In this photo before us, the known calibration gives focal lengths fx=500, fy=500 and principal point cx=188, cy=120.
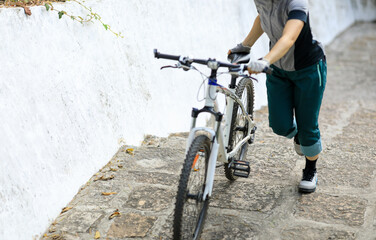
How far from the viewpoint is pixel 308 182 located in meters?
3.75

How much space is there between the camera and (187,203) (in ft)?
9.68

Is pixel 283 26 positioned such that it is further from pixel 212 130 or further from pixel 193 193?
pixel 193 193

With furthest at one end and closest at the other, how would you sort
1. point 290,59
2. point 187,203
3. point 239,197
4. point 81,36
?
point 81,36, point 239,197, point 290,59, point 187,203

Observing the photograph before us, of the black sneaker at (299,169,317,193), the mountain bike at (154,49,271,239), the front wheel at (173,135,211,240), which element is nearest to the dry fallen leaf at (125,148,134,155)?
the mountain bike at (154,49,271,239)

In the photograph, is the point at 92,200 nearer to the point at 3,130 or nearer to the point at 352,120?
the point at 3,130

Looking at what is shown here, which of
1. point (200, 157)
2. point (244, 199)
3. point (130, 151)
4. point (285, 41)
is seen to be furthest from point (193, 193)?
point (130, 151)

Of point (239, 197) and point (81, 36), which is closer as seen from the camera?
point (239, 197)

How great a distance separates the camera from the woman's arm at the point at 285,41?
2979 mm

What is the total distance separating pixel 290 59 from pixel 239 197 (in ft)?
3.53

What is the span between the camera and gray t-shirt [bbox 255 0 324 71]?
319cm

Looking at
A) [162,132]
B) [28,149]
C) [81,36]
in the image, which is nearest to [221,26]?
[162,132]

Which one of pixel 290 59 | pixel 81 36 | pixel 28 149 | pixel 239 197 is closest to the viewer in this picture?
pixel 28 149

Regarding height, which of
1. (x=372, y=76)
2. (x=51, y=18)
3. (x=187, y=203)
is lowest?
(x=372, y=76)

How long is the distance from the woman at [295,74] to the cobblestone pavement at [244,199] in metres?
0.27
